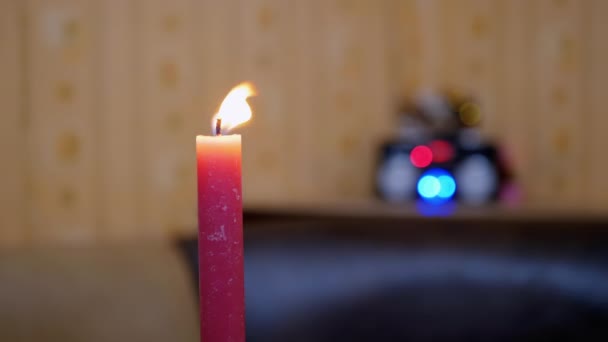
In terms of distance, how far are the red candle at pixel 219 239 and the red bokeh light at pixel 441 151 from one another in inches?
75.2

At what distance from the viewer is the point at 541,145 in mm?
2576

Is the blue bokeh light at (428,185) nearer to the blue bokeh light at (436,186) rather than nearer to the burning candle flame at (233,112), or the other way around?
the blue bokeh light at (436,186)

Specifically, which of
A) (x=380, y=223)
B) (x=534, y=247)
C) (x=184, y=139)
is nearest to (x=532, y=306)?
(x=534, y=247)

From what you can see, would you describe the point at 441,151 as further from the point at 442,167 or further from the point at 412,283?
the point at 412,283

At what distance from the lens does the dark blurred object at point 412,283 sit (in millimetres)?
1126

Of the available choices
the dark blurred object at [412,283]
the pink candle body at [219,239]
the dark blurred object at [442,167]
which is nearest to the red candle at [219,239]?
the pink candle body at [219,239]

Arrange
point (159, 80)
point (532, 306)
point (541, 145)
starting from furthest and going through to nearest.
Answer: point (541, 145)
point (159, 80)
point (532, 306)

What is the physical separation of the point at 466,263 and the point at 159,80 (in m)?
1.33

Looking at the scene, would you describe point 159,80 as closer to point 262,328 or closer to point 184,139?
point 184,139

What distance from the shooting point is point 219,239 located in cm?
37

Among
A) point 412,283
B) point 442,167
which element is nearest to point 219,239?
point 412,283

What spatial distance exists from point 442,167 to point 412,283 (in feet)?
3.72

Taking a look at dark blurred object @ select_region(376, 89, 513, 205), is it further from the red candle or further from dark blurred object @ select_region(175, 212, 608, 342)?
the red candle

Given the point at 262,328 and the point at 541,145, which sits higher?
the point at 541,145
